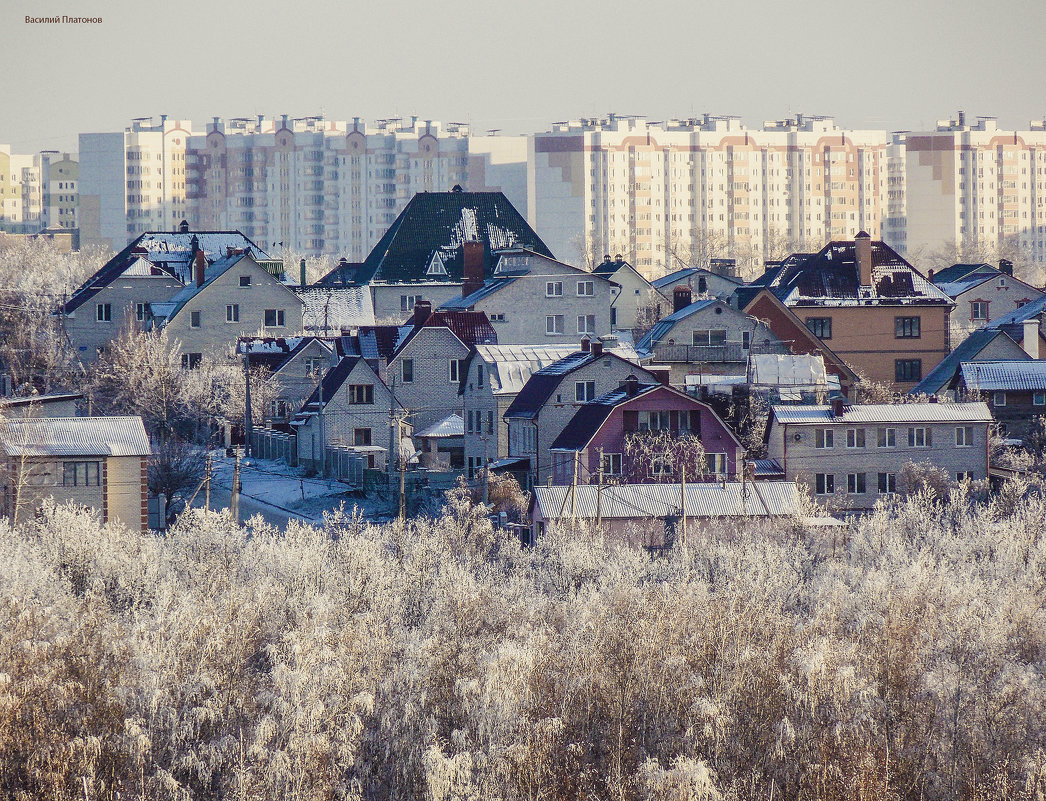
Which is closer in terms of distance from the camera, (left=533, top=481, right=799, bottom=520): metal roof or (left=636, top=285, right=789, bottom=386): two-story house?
(left=533, top=481, right=799, bottom=520): metal roof

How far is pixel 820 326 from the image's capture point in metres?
55.9

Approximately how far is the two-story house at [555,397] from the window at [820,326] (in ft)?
50.4

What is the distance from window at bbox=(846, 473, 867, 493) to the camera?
39938mm

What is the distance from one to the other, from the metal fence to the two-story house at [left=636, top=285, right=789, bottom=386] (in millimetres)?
10092

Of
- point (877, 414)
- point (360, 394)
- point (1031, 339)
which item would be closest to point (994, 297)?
point (1031, 339)

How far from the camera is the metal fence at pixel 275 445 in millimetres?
47594

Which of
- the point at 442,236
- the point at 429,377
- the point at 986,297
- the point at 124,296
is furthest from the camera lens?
the point at 986,297

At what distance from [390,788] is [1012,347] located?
110ft

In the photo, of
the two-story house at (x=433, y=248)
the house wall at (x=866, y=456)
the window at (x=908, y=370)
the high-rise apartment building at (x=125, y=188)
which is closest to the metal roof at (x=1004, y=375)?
the house wall at (x=866, y=456)

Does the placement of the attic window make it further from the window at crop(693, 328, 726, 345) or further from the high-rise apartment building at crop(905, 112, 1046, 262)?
the high-rise apartment building at crop(905, 112, 1046, 262)

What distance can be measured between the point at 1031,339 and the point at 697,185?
87.5m

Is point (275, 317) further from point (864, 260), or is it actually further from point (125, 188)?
point (125, 188)

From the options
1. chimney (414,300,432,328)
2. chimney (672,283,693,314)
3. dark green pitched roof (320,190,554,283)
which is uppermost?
dark green pitched roof (320,190,554,283)

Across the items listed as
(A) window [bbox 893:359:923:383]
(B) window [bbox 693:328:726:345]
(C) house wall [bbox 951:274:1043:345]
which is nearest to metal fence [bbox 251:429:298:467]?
(B) window [bbox 693:328:726:345]
